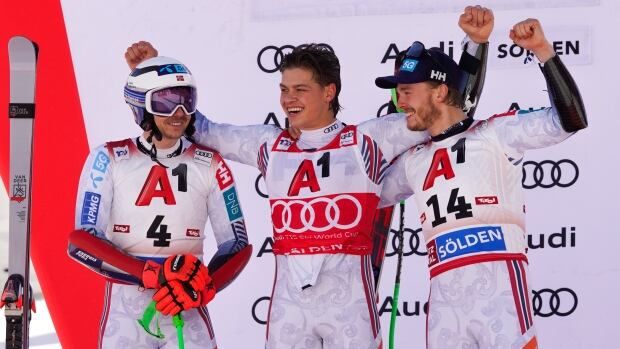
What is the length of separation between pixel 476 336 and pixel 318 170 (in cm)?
85

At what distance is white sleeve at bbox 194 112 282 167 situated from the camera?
4699 mm

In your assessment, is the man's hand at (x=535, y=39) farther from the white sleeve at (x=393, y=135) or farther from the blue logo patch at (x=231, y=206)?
the blue logo patch at (x=231, y=206)

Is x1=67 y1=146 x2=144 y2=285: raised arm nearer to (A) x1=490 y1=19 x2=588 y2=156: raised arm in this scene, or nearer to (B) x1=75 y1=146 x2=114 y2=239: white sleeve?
(B) x1=75 y1=146 x2=114 y2=239: white sleeve

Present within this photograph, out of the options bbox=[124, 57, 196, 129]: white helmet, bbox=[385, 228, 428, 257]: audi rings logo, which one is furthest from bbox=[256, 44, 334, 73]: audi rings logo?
bbox=[124, 57, 196, 129]: white helmet

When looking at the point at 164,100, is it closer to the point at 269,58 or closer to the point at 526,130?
the point at 269,58

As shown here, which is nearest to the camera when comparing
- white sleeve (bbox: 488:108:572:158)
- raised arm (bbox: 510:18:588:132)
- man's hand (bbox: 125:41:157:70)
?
raised arm (bbox: 510:18:588:132)

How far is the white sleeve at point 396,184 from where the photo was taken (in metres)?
4.52

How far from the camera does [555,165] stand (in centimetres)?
546

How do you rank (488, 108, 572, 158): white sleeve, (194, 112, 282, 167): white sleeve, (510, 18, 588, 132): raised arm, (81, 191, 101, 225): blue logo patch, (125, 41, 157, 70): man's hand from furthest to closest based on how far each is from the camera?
(125, 41, 157, 70): man's hand, (194, 112, 282, 167): white sleeve, (81, 191, 101, 225): blue logo patch, (488, 108, 572, 158): white sleeve, (510, 18, 588, 132): raised arm

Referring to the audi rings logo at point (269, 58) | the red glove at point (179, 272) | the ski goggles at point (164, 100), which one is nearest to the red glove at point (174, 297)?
the red glove at point (179, 272)

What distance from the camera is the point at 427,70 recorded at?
438 cm

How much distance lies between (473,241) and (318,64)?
94cm

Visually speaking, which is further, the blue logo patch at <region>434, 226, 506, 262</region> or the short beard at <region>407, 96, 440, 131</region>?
the short beard at <region>407, 96, 440, 131</region>

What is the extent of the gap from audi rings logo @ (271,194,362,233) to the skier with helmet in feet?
0.84
